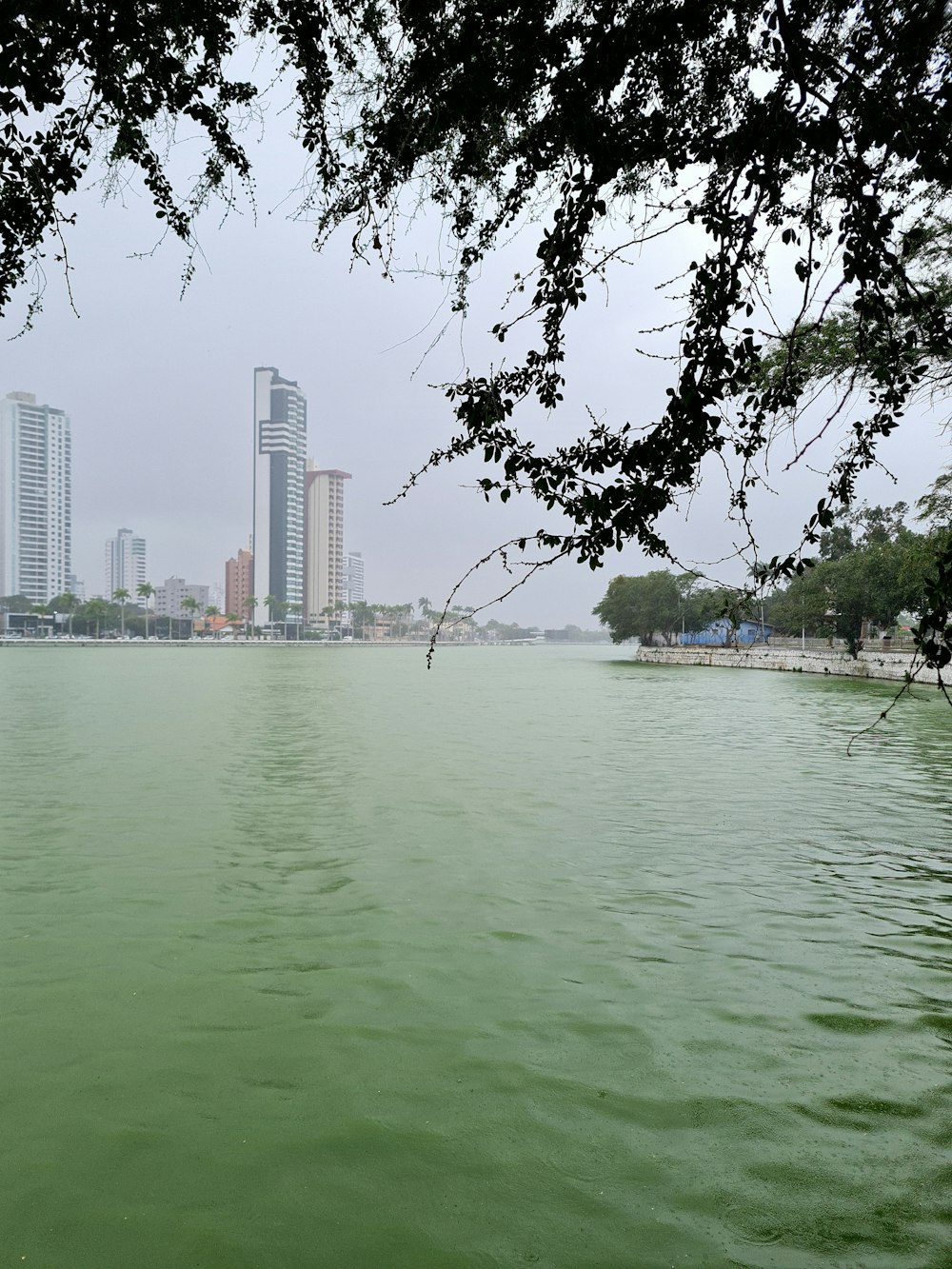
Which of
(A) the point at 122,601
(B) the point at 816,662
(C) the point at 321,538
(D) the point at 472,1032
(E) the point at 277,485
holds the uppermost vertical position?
(E) the point at 277,485

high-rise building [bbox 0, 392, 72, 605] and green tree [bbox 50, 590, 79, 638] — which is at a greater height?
high-rise building [bbox 0, 392, 72, 605]

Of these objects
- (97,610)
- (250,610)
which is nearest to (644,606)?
(97,610)

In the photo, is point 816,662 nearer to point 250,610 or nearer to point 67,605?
point 67,605

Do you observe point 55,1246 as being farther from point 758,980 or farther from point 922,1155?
point 758,980

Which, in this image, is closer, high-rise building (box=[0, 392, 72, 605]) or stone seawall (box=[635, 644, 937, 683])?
stone seawall (box=[635, 644, 937, 683])

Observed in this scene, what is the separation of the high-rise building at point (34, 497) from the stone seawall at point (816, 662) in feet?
404

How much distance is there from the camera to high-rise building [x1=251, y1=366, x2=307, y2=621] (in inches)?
6683

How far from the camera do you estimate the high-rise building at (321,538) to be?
179250 mm

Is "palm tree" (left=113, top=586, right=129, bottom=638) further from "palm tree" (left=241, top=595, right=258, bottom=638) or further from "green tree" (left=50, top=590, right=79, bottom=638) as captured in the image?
"palm tree" (left=241, top=595, right=258, bottom=638)

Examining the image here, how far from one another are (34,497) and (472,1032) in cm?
17175

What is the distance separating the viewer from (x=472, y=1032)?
14.6 ft

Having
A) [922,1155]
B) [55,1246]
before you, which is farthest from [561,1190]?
[55,1246]

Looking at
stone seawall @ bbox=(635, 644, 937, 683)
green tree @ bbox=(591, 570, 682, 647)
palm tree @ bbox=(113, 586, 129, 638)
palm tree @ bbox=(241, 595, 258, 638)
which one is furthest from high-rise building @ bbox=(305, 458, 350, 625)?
stone seawall @ bbox=(635, 644, 937, 683)

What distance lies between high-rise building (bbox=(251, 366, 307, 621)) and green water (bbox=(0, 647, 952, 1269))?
165 meters
